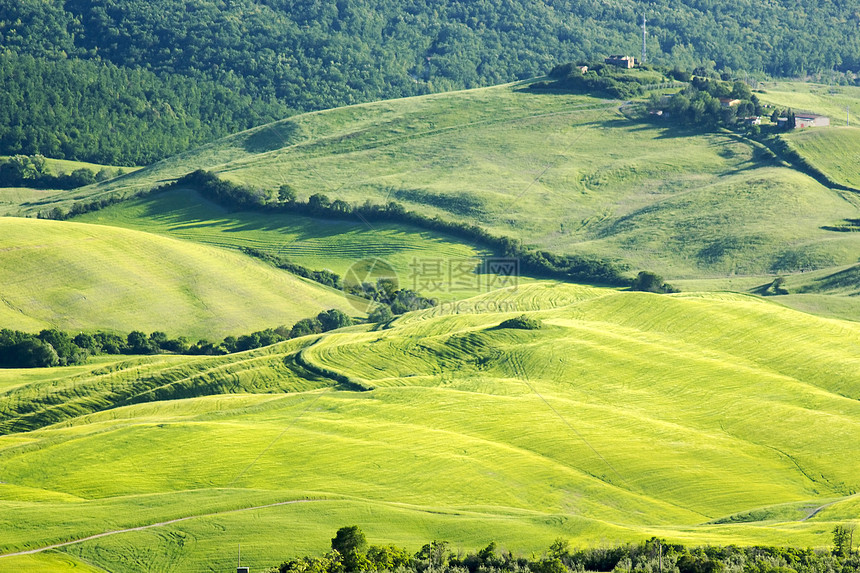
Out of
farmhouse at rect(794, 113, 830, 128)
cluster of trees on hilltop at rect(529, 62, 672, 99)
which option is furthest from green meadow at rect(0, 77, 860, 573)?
cluster of trees on hilltop at rect(529, 62, 672, 99)

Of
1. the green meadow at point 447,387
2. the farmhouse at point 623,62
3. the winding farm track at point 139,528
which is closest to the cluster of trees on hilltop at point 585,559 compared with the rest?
the green meadow at point 447,387

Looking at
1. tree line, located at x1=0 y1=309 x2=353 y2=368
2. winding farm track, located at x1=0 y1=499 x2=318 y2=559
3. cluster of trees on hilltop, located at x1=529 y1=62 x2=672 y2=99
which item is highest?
cluster of trees on hilltop, located at x1=529 y1=62 x2=672 y2=99

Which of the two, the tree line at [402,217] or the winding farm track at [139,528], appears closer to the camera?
the winding farm track at [139,528]

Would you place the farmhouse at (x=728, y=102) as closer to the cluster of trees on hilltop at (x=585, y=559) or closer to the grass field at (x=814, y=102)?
the grass field at (x=814, y=102)

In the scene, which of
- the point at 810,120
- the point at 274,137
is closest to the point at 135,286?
the point at 274,137

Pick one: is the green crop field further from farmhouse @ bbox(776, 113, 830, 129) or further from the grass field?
the grass field

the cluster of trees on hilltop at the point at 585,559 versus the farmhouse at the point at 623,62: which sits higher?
the farmhouse at the point at 623,62

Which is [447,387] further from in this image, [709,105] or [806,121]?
[806,121]
